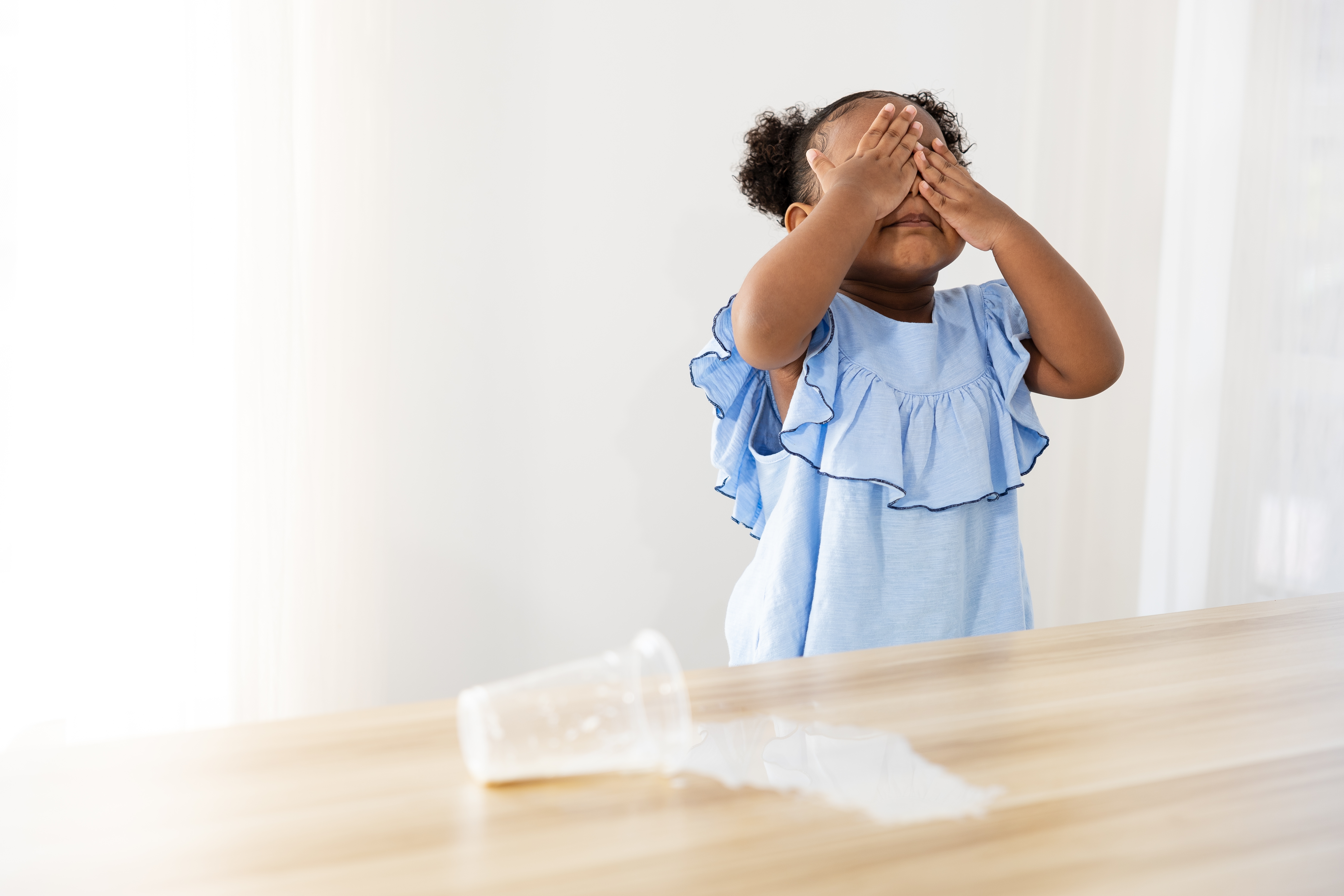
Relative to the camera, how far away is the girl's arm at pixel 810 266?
97cm

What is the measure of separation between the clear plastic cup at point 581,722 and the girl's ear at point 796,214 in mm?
816

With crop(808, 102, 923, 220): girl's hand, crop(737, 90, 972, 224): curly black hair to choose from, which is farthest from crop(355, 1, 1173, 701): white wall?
crop(808, 102, 923, 220): girl's hand

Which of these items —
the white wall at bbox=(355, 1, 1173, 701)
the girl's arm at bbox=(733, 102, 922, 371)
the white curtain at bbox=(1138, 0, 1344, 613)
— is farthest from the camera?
the white curtain at bbox=(1138, 0, 1344, 613)

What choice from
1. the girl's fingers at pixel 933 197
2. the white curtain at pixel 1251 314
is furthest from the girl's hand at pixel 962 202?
the white curtain at pixel 1251 314

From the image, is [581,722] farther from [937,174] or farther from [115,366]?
[115,366]

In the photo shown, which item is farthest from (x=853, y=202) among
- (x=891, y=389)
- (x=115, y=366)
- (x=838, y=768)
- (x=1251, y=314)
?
(x=1251, y=314)

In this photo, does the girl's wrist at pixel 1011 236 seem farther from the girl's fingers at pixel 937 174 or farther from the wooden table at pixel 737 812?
the wooden table at pixel 737 812

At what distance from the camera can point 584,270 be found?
74.3 inches

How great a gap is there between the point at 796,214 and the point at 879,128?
0.15m

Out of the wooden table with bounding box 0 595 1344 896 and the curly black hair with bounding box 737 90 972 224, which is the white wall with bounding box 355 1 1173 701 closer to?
the curly black hair with bounding box 737 90 972 224

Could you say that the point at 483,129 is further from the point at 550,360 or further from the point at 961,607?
the point at 961,607

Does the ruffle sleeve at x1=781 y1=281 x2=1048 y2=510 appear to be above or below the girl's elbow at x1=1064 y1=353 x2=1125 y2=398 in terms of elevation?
below

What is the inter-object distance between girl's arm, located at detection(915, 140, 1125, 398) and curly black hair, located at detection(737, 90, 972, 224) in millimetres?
125

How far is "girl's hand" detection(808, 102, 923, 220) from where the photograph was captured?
104 centimetres
